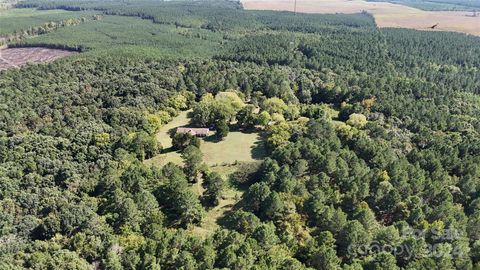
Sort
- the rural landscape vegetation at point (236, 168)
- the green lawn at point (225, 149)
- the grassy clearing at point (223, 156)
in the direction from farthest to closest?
1. the green lawn at point (225, 149)
2. the grassy clearing at point (223, 156)
3. the rural landscape vegetation at point (236, 168)

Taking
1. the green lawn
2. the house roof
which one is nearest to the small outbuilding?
the house roof

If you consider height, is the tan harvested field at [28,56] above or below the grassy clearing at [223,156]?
above

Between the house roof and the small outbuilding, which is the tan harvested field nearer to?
the house roof

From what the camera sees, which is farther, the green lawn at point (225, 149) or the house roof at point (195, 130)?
the house roof at point (195, 130)

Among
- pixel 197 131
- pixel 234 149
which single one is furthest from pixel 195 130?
pixel 234 149

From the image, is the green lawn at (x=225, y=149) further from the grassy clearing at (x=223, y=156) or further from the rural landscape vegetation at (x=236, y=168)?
the rural landscape vegetation at (x=236, y=168)

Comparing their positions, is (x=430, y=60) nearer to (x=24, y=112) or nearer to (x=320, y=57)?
(x=320, y=57)

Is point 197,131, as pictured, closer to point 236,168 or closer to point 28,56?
point 236,168

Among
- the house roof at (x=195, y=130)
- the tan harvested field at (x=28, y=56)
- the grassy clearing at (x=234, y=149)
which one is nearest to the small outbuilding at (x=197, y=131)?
the house roof at (x=195, y=130)
